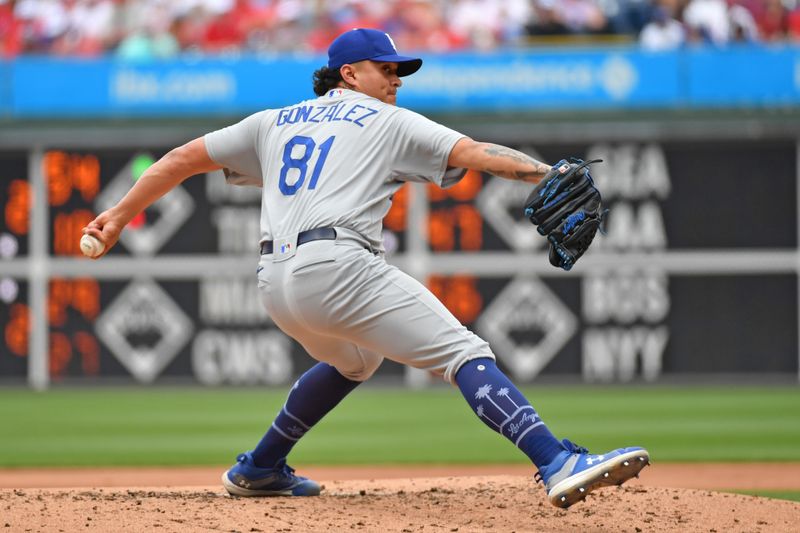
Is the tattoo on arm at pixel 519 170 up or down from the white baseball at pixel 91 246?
up

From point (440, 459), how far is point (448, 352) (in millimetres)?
3617

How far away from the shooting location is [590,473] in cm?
391

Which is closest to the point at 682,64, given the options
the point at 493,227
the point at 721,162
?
the point at 721,162

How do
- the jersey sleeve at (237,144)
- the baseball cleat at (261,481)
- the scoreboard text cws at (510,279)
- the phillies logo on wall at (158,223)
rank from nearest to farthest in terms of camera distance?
1. the jersey sleeve at (237,144)
2. the baseball cleat at (261,481)
3. the scoreboard text cws at (510,279)
4. the phillies logo on wall at (158,223)

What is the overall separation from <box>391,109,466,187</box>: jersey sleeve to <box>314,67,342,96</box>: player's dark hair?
0.38m

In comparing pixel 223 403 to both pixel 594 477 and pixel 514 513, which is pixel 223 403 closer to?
pixel 514 513

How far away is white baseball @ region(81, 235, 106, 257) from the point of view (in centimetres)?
446

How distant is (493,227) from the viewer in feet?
40.1

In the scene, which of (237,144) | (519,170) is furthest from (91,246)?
(519,170)

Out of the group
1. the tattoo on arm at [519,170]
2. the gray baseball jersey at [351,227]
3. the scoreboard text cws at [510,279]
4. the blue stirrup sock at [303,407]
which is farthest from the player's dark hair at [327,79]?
the scoreboard text cws at [510,279]

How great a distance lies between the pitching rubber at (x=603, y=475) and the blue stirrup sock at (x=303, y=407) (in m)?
1.15

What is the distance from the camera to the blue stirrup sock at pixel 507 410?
4.12m

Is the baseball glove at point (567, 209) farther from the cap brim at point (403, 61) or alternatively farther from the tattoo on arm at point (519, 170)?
the cap brim at point (403, 61)

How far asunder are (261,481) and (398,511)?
26.6 inches
